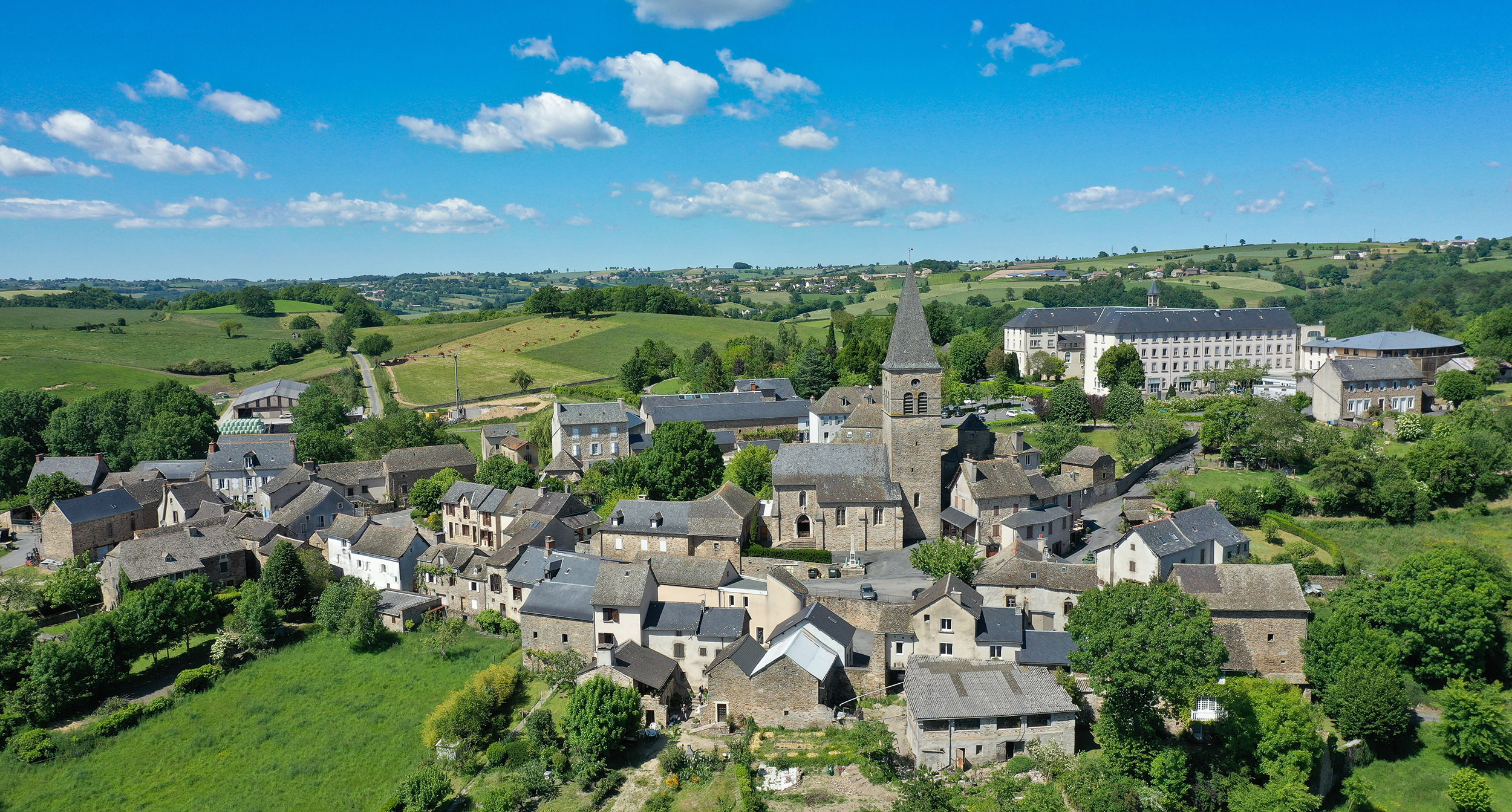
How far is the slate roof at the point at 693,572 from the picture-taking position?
158ft

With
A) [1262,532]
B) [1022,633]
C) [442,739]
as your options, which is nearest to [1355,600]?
[1262,532]

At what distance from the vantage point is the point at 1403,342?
88.6 meters

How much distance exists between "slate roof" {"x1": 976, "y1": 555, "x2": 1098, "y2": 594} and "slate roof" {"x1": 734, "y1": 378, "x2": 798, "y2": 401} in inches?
2095

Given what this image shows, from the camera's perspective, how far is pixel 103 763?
43000mm

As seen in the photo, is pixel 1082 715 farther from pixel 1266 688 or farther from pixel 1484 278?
pixel 1484 278

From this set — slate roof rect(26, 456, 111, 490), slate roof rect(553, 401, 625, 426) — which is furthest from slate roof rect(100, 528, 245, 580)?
slate roof rect(553, 401, 625, 426)

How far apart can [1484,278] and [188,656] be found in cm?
19083

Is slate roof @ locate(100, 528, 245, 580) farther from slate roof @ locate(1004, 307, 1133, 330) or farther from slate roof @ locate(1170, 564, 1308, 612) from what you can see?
slate roof @ locate(1004, 307, 1133, 330)

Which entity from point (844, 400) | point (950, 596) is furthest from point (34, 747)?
point (844, 400)

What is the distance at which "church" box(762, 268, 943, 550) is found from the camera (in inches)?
2189

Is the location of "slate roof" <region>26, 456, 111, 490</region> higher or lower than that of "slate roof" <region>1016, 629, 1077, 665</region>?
higher

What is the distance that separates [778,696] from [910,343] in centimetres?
2539

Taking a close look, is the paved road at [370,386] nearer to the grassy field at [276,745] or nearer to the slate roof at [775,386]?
the slate roof at [775,386]

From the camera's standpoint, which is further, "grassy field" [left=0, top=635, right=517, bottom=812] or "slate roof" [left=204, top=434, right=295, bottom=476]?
"slate roof" [left=204, top=434, right=295, bottom=476]
